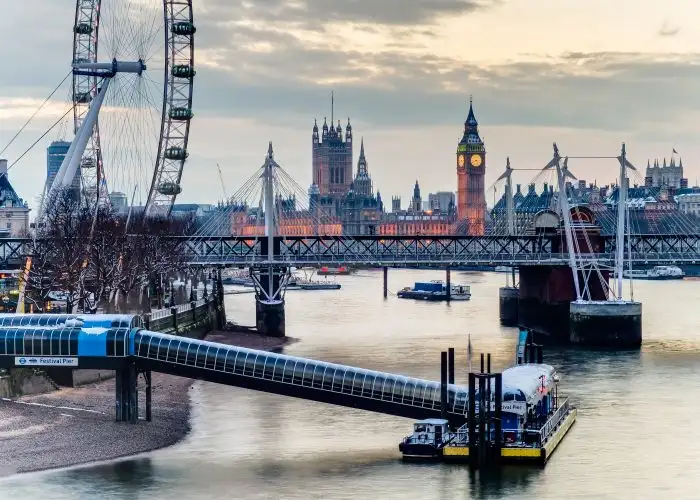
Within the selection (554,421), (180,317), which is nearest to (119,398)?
(554,421)

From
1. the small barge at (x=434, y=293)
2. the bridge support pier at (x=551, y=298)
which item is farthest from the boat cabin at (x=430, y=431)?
the small barge at (x=434, y=293)

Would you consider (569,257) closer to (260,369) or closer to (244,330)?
(244,330)

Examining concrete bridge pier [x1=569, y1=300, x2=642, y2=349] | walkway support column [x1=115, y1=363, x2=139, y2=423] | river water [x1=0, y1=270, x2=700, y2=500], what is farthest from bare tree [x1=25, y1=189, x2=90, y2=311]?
concrete bridge pier [x1=569, y1=300, x2=642, y2=349]

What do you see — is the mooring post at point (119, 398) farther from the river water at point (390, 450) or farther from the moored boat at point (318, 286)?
the moored boat at point (318, 286)

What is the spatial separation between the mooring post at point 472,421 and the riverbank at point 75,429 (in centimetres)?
918

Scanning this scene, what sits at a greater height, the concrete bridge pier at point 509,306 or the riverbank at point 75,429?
the concrete bridge pier at point 509,306

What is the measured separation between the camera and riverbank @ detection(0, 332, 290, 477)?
46.1 meters

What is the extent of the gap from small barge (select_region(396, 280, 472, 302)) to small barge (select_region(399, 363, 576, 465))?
300ft

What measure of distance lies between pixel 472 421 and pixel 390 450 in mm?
3665

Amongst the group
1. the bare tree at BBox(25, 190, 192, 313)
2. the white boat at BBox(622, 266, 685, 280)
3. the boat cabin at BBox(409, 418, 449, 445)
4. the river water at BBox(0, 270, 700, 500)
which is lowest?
the river water at BBox(0, 270, 700, 500)

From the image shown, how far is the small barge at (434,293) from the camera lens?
464ft

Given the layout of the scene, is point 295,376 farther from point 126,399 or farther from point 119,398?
point 119,398

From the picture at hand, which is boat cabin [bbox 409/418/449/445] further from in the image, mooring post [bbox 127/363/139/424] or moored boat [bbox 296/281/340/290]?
moored boat [bbox 296/281/340/290]

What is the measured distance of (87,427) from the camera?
49.9 metres
